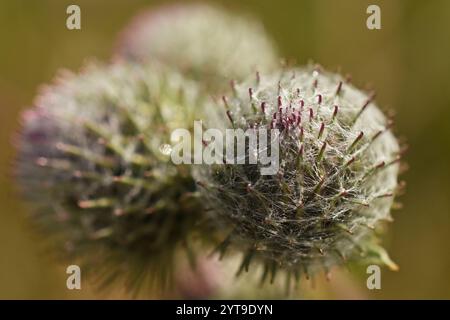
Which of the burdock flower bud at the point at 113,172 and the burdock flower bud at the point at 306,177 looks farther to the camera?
the burdock flower bud at the point at 113,172

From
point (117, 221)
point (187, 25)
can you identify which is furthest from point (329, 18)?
point (117, 221)

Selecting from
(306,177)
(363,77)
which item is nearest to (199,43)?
(363,77)

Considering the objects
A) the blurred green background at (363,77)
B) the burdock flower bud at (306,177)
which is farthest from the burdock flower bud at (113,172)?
the blurred green background at (363,77)

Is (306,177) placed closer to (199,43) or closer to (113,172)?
Answer: (113,172)

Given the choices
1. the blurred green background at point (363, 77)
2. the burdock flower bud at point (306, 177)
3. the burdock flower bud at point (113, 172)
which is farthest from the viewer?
the blurred green background at point (363, 77)

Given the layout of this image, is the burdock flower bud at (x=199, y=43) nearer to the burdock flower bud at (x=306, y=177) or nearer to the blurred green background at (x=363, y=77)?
the blurred green background at (x=363, y=77)
